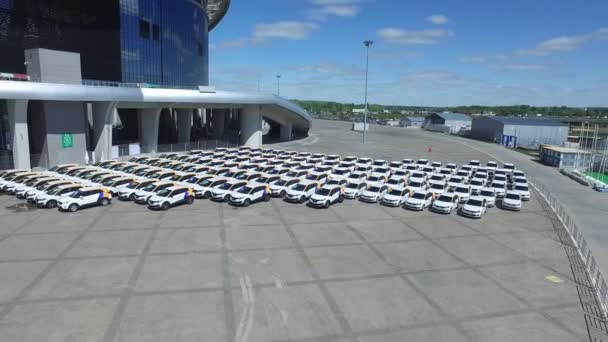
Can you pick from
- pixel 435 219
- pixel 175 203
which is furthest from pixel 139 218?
pixel 435 219

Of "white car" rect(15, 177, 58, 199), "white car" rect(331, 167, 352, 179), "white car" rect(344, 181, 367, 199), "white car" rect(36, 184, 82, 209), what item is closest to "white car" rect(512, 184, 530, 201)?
"white car" rect(344, 181, 367, 199)

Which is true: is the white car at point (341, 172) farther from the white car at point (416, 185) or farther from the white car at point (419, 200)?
the white car at point (419, 200)

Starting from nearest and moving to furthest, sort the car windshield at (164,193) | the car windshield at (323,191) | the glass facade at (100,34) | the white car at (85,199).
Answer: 1. the white car at (85,199)
2. the car windshield at (164,193)
3. the car windshield at (323,191)
4. the glass facade at (100,34)

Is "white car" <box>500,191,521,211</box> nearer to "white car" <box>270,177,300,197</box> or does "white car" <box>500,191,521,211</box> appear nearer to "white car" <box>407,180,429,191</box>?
"white car" <box>407,180,429,191</box>

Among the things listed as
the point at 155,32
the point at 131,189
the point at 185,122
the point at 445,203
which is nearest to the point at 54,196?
the point at 131,189

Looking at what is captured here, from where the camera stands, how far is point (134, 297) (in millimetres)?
13961

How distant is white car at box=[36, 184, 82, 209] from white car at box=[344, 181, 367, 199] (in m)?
18.2

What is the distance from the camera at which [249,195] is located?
88.2 ft

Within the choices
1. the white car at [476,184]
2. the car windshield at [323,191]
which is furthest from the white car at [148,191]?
the white car at [476,184]

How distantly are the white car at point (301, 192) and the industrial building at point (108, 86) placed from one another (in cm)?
2309

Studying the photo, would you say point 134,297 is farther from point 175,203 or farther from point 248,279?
point 175,203

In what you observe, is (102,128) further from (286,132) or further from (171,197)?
(286,132)

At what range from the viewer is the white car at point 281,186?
29.1 metres

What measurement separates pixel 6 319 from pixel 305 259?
35.8ft
